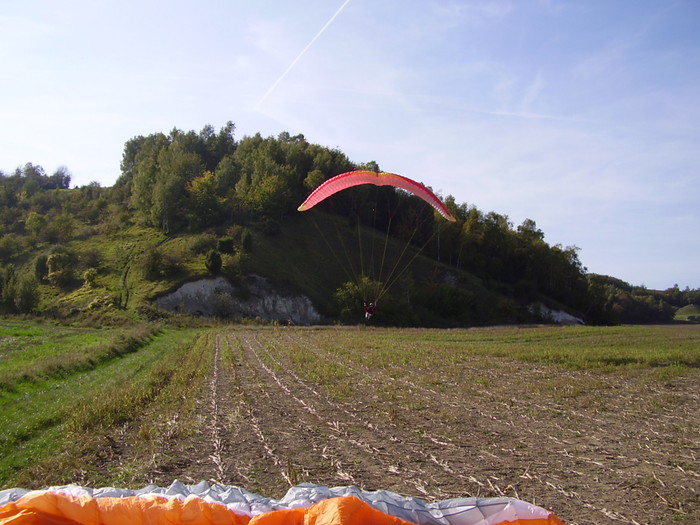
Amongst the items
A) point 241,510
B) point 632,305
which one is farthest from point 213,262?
point 632,305

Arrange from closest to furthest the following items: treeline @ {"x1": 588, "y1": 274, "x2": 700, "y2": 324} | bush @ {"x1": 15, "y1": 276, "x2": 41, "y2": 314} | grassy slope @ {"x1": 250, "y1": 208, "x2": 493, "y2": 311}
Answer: bush @ {"x1": 15, "y1": 276, "x2": 41, "y2": 314}
grassy slope @ {"x1": 250, "y1": 208, "x2": 493, "y2": 311}
treeline @ {"x1": 588, "y1": 274, "x2": 700, "y2": 324}

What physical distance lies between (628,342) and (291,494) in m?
38.4

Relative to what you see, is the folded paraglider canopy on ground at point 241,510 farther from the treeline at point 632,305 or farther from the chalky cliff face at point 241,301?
the treeline at point 632,305

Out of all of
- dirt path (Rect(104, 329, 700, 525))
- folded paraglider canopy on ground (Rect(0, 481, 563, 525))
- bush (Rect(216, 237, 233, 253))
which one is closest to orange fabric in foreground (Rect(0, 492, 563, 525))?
folded paraglider canopy on ground (Rect(0, 481, 563, 525))

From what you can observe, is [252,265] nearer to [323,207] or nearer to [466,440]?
[323,207]

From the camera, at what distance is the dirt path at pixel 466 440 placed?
7.81 metres

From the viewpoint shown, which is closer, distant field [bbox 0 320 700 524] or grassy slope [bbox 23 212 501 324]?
distant field [bbox 0 320 700 524]

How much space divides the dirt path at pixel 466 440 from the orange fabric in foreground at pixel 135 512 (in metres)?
2.39

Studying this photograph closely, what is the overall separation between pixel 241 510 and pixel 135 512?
1.05 m

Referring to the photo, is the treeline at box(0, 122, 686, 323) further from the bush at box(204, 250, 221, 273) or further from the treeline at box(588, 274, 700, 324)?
the bush at box(204, 250, 221, 273)

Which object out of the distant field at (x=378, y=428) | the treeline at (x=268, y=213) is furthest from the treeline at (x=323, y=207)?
the distant field at (x=378, y=428)

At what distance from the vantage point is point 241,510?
215 inches

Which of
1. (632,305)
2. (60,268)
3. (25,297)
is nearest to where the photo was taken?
(25,297)

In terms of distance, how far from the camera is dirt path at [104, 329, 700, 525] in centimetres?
781
